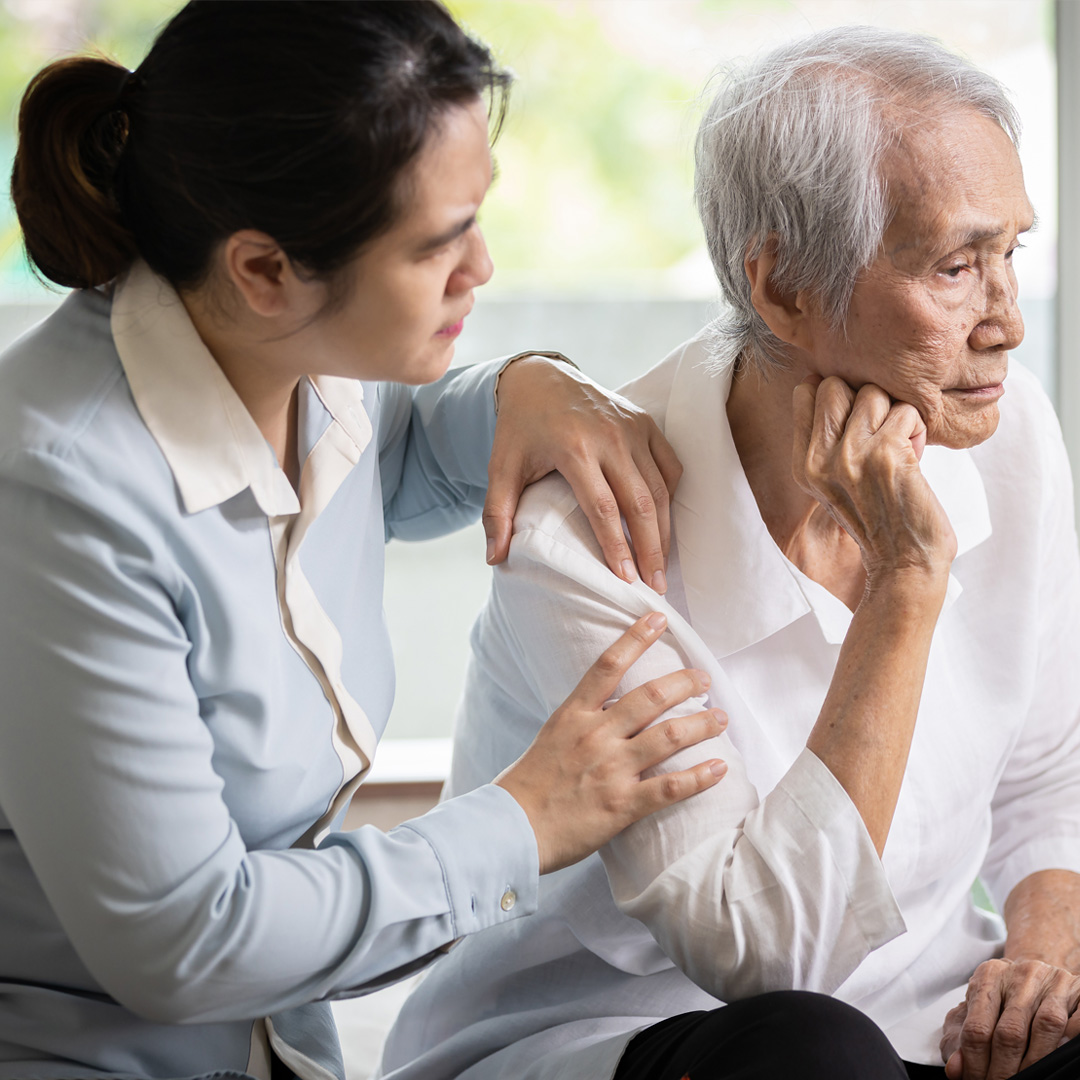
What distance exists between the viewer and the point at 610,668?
1128 millimetres

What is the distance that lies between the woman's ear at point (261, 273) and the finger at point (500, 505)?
0.35 meters

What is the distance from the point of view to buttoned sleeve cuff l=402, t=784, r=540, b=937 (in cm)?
105

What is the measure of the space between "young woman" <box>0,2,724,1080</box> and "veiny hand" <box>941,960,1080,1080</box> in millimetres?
417

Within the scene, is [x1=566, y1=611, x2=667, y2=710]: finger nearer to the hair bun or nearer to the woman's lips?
the woman's lips

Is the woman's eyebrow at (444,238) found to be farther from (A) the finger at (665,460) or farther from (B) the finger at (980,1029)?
(B) the finger at (980,1029)

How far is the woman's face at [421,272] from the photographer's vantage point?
0.95 metres

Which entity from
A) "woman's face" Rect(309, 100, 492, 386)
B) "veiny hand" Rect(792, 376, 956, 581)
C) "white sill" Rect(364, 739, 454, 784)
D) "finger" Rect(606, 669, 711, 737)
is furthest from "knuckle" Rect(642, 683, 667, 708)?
"white sill" Rect(364, 739, 454, 784)

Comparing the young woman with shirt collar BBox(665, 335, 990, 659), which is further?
shirt collar BBox(665, 335, 990, 659)

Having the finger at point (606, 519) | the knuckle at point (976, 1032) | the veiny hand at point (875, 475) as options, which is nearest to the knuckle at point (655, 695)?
the finger at point (606, 519)

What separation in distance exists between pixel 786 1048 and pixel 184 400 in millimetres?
749

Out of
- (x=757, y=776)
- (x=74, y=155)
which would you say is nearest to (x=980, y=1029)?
(x=757, y=776)

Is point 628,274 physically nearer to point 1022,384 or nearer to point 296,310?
point 1022,384

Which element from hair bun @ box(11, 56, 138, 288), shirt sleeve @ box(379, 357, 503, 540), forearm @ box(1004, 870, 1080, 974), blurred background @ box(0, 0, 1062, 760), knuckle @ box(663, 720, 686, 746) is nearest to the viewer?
hair bun @ box(11, 56, 138, 288)

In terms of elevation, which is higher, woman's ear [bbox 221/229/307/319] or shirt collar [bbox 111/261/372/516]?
woman's ear [bbox 221/229/307/319]
